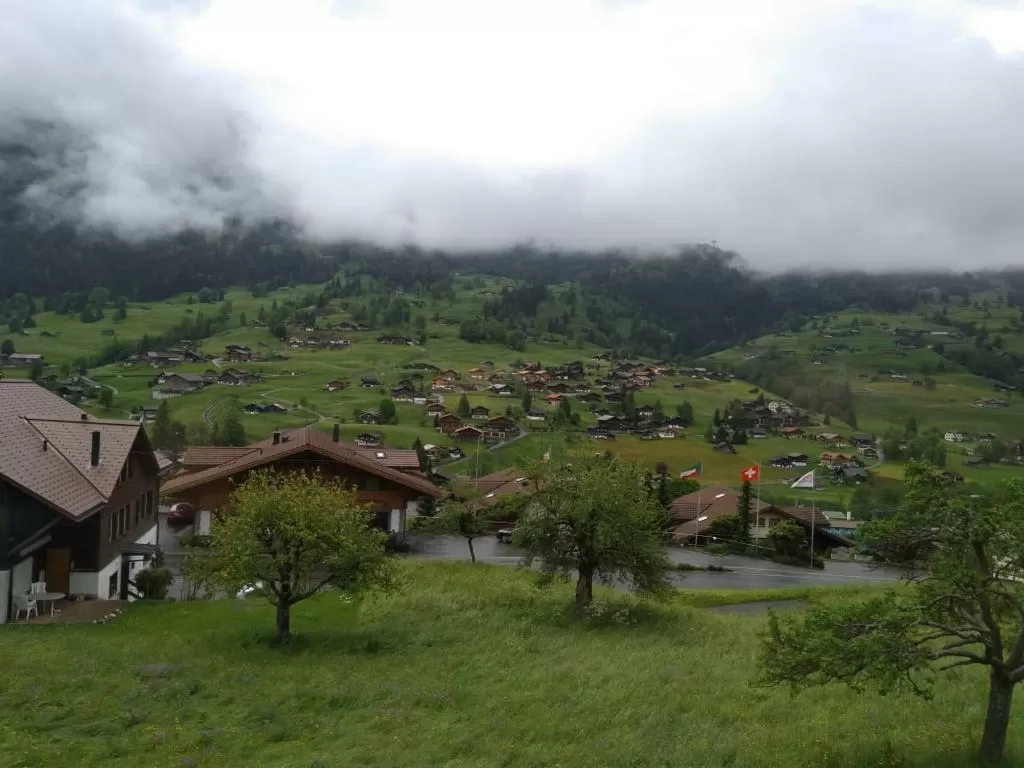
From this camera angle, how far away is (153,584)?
39.7 m

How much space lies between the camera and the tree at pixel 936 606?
1369cm

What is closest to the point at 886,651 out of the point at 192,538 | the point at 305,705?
the point at 305,705

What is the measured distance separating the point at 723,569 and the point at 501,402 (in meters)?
→ 116

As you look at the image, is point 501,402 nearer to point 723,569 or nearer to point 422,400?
point 422,400

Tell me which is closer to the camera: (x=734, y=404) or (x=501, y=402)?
(x=501, y=402)

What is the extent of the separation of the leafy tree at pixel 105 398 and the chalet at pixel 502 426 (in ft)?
232

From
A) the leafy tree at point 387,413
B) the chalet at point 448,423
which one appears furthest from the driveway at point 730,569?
the leafy tree at point 387,413

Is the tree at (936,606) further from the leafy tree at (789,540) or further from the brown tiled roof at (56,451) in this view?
the leafy tree at (789,540)

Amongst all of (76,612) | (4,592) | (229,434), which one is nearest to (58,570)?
(76,612)

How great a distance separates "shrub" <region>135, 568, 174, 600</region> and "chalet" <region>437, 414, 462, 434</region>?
325ft

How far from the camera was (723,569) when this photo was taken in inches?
2317

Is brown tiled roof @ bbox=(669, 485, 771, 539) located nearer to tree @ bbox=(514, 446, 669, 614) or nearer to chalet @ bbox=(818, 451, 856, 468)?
tree @ bbox=(514, 446, 669, 614)

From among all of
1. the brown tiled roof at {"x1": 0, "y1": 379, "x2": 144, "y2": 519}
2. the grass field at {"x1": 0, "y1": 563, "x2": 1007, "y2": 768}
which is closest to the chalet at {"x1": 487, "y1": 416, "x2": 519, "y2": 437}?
the brown tiled roof at {"x1": 0, "y1": 379, "x2": 144, "y2": 519}

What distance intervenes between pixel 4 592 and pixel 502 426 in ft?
381
